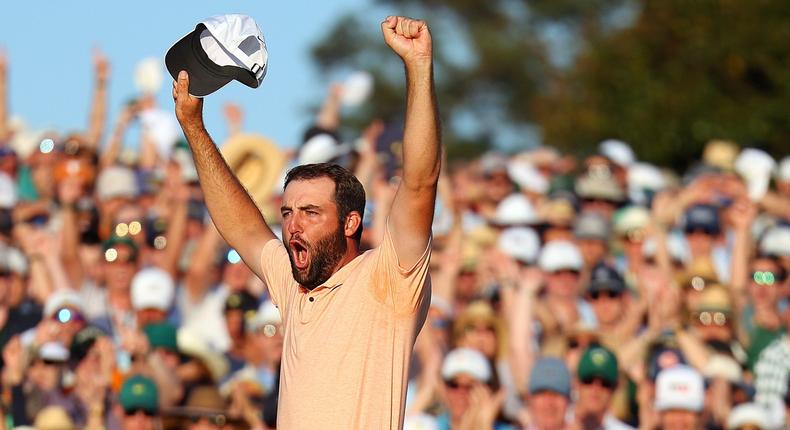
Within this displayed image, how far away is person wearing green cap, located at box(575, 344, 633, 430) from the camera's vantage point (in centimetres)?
1008

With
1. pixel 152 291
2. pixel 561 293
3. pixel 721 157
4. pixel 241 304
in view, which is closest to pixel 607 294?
pixel 561 293

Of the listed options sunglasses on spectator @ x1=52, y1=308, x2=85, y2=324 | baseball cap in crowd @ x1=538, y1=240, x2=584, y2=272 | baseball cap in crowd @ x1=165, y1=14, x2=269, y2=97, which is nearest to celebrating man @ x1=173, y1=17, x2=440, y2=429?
baseball cap in crowd @ x1=165, y1=14, x2=269, y2=97

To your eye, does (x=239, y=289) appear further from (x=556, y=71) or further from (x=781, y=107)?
(x=556, y=71)

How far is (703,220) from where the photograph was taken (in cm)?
1239

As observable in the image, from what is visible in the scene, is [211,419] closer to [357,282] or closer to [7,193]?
[7,193]

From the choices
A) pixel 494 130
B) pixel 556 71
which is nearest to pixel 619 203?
pixel 556 71

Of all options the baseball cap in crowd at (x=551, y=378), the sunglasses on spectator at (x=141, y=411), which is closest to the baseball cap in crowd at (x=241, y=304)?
the sunglasses on spectator at (x=141, y=411)

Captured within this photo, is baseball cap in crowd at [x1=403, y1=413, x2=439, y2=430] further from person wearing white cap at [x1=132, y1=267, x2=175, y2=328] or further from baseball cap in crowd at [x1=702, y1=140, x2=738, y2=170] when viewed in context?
baseball cap in crowd at [x1=702, y1=140, x2=738, y2=170]

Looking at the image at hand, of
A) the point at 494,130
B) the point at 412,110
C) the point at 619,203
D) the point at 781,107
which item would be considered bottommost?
the point at 412,110

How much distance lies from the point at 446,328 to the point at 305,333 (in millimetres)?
5121

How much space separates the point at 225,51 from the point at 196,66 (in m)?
0.18

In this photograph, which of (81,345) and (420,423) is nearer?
(420,423)

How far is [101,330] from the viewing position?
430 inches

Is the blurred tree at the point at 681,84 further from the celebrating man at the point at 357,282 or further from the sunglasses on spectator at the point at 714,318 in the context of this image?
the celebrating man at the point at 357,282
